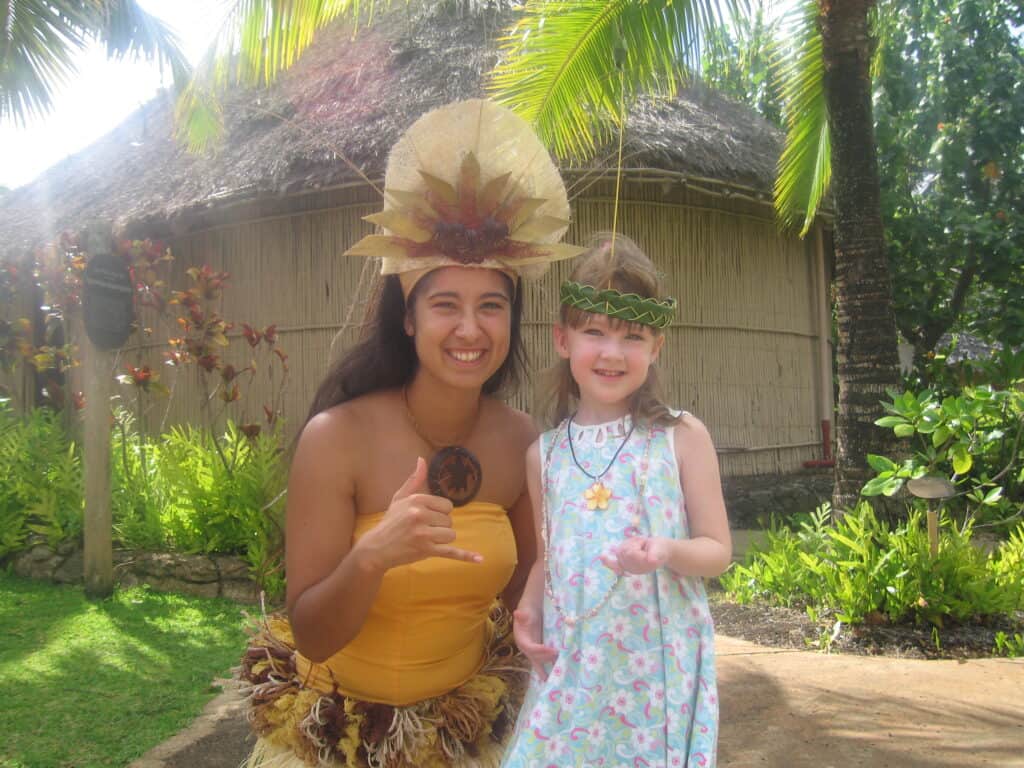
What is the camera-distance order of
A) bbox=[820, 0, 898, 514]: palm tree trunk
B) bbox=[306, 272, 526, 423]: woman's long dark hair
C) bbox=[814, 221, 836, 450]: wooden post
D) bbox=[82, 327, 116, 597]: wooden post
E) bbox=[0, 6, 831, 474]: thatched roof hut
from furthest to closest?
bbox=[814, 221, 836, 450]: wooden post → bbox=[0, 6, 831, 474]: thatched roof hut → bbox=[82, 327, 116, 597]: wooden post → bbox=[820, 0, 898, 514]: palm tree trunk → bbox=[306, 272, 526, 423]: woman's long dark hair

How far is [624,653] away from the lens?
167cm

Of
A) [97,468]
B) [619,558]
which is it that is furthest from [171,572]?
[619,558]

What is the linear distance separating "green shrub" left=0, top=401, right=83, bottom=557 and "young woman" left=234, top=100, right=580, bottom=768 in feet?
16.0

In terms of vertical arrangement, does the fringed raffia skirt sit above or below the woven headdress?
below

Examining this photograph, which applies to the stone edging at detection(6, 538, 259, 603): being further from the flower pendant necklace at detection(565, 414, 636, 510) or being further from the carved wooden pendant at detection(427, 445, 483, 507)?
the flower pendant necklace at detection(565, 414, 636, 510)

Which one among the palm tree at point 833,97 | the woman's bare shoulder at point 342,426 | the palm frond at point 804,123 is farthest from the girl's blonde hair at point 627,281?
the palm frond at point 804,123

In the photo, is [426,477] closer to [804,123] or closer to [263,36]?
[263,36]

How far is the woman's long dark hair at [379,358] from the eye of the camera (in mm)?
1924

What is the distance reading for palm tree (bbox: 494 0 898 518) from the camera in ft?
16.0

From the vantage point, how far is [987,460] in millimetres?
6336

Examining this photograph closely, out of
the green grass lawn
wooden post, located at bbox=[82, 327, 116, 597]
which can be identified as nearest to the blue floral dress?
the green grass lawn

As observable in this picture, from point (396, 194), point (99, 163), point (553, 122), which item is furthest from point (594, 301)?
point (99, 163)

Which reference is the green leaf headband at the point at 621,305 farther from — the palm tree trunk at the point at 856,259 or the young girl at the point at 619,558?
the palm tree trunk at the point at 856,259

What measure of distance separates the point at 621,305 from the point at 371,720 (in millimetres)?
980
